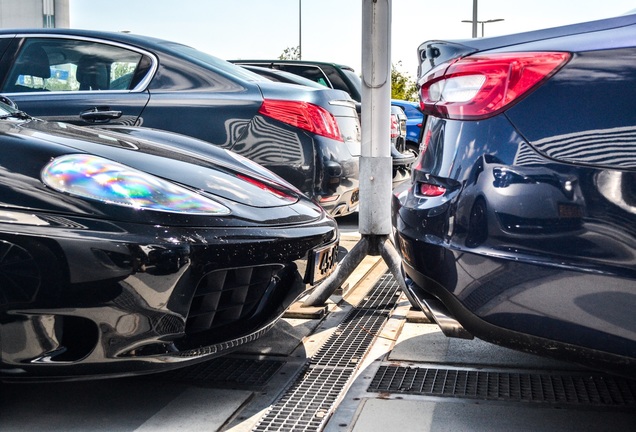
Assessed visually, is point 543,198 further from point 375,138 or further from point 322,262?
point 375,138

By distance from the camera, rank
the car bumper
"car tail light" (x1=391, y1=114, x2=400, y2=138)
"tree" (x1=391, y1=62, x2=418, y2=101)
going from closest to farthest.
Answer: the car bumper → "car tail light" (x1=391, y1=114, x2=400, y2=138) → "tree" (x1=391, y1=62, x2=418, y2=101)

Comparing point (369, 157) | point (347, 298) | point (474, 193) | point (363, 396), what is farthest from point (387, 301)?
point (474, 193)

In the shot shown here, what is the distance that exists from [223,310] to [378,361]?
84 centimetres

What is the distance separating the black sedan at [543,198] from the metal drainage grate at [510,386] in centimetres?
54

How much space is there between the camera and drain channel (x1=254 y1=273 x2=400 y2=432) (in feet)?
8.89

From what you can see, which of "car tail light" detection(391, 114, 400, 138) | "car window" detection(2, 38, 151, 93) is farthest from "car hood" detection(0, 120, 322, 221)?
"car tail light" detection(391, 114, 400, 138)

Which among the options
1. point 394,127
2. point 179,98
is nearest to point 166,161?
point 179,98

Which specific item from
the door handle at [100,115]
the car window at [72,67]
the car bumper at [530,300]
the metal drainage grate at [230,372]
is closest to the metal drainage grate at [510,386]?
the metal drainage grate at [230,372]

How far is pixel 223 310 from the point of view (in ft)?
9.03

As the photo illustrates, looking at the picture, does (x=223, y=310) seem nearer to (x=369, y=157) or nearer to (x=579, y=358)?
(x=579, y=358)

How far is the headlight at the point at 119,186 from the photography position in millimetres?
2553

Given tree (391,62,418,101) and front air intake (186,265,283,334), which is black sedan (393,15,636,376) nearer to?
front air intake (186,265,283,334)

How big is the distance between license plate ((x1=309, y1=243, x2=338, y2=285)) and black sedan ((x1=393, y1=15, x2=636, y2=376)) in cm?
59

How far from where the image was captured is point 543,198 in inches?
86.0
